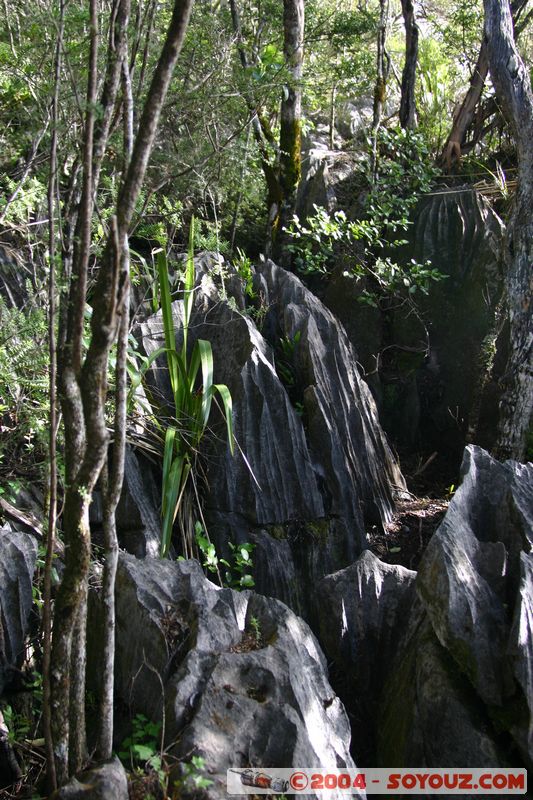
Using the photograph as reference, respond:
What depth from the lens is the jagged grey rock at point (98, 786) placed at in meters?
1.97

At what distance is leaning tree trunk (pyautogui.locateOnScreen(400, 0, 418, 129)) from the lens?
713cm

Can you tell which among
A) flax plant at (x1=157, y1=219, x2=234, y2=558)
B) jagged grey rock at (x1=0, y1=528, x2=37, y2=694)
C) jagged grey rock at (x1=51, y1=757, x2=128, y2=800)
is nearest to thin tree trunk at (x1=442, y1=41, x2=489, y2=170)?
flax plant at (x1=157, y1=219, x2=234, y2=558)

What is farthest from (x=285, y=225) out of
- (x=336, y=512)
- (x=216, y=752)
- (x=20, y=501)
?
(x=216, y=752)

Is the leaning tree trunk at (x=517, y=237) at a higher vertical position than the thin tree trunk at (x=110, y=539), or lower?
higher

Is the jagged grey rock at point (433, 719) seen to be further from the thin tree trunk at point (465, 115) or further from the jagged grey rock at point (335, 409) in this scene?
the thin tree trunk at point (465, 115)

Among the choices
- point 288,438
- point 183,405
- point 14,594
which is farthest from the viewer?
point 288,438

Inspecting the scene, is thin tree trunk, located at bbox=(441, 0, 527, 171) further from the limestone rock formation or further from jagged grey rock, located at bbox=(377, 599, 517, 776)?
jagged grey rock, located at bbox=(377, 599, 517, 776)

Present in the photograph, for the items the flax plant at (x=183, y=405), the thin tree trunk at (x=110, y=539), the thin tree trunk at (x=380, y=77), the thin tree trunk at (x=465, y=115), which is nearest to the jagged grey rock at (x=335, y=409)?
the flax plant at (x=183, y=405)

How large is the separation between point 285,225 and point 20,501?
3.77 metres

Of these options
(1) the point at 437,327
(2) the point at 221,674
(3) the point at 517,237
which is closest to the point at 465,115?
(1) the point at 437,327

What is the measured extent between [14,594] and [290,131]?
4.70m

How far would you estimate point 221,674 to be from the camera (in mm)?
2422

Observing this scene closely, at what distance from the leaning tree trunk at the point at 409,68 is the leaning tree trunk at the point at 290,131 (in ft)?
5.29

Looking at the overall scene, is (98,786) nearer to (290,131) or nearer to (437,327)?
(437,327)
